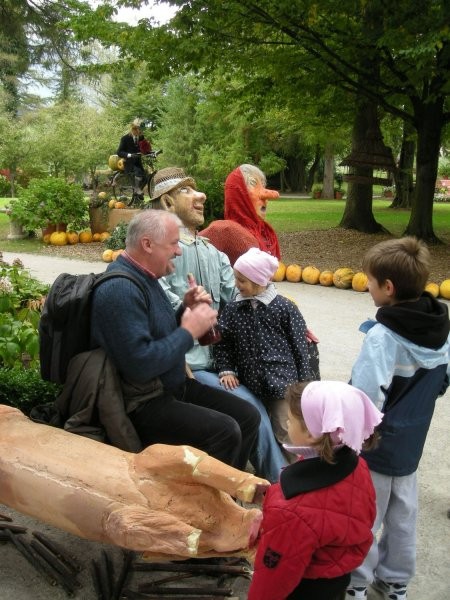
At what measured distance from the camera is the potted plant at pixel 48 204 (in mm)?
14188

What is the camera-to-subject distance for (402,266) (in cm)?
259

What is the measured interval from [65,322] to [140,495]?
2.82ft

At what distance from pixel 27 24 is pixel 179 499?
11496 millimetres

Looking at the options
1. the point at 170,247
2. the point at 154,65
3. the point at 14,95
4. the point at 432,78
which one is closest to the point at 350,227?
the point at 432,78

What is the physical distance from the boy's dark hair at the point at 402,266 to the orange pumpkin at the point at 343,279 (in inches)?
278

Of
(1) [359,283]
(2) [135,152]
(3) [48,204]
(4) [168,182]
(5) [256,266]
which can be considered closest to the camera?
(5) [256,266]

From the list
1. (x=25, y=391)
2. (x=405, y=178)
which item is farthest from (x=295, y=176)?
(x=25, y=391)

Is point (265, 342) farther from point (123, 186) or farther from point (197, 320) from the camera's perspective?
point (123, 186)

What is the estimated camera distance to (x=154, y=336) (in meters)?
2.94

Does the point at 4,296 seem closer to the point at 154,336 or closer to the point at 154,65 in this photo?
the point at 154,336

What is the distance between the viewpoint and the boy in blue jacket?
8.45 ft

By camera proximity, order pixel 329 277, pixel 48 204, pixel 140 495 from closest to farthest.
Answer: pixel 140 495, pixel 329 277, pixel 48 204

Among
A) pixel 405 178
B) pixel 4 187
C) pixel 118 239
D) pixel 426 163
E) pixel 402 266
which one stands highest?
pixel 426 163

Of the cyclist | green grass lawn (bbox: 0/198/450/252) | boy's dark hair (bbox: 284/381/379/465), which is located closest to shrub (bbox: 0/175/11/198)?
green grass lawn (bbox: 0/198/450/252)
